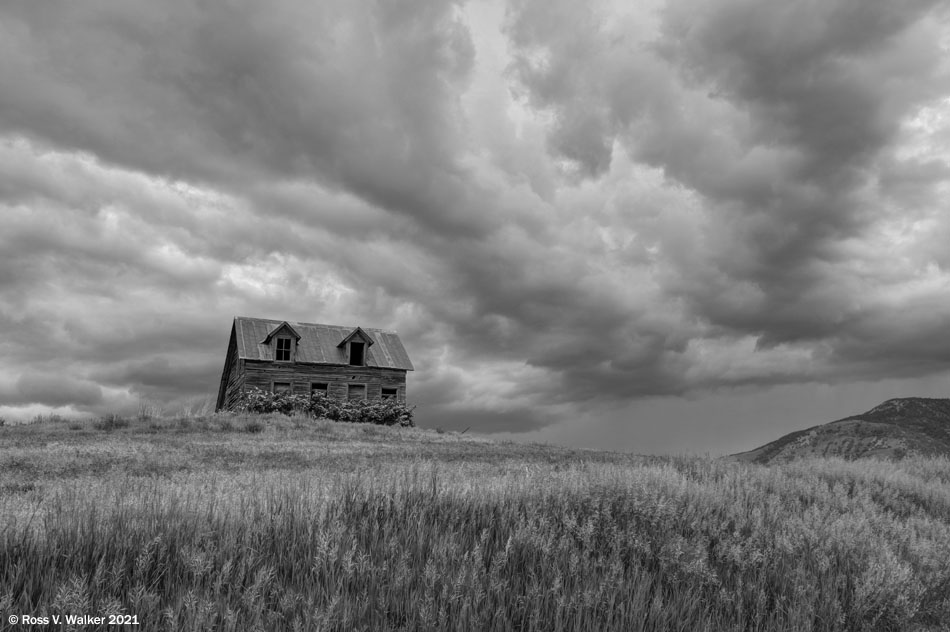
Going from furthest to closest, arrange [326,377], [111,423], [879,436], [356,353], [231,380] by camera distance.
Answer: [231,380]
[356,353]
[326,377]
[111,423]
[879,436]

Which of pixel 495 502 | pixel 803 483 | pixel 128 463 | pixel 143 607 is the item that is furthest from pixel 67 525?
pixel 803 483

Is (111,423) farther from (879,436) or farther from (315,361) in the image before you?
(879,436)

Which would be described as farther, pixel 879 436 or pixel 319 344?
pixel 319 344

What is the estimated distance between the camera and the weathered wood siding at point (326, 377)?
41.9m

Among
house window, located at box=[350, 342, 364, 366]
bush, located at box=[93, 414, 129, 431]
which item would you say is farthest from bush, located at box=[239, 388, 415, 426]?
bush, located at box=[93, 414, 129, 431]

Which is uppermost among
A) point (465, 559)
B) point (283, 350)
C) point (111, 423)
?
point (283, 350)

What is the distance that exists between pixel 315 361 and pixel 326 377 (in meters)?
1.39

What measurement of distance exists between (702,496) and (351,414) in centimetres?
3479

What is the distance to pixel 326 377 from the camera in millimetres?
43719

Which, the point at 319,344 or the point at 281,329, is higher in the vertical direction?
the point at 281,329

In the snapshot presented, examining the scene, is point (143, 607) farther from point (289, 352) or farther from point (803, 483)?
point (289, 352)

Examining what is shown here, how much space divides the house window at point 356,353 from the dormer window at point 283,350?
4.52 meters

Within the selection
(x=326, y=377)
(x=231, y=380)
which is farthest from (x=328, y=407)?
(x=231, y=380)

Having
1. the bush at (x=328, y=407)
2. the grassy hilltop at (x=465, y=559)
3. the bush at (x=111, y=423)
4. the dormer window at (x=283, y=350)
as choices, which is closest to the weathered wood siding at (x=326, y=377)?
the dormer window at (x=283, y=350)
